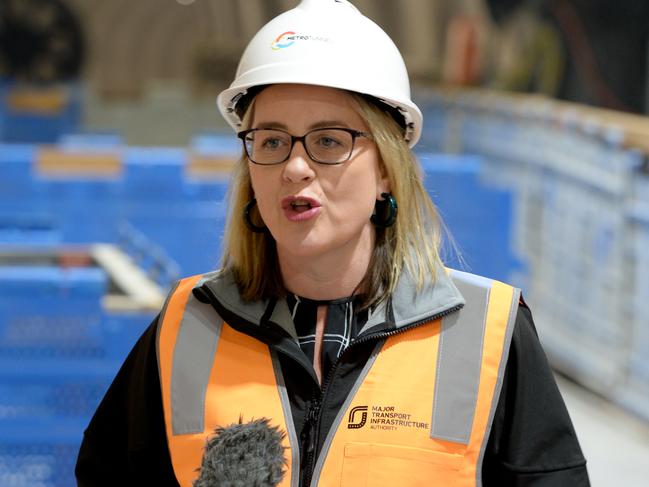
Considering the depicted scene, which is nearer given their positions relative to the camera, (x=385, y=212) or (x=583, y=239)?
(x=385, y=212)

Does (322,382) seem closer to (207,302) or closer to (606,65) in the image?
(207,302)

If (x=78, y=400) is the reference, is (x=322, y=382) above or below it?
below

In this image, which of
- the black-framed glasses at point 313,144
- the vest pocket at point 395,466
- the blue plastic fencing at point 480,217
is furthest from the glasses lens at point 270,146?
the blue plastic fencing at point 480,217

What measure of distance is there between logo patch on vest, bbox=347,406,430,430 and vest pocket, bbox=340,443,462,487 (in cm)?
3

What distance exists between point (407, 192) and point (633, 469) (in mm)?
3403

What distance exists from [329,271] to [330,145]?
0.72 ft

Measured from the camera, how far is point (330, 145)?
1859mm

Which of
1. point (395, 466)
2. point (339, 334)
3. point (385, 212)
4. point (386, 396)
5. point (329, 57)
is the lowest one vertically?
point (395, 466)

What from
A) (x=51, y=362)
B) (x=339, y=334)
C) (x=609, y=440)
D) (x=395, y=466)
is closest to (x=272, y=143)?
(x=339, y=334)

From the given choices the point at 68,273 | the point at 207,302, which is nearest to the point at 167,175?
the point at 68,273

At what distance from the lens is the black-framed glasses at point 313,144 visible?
1.85 m

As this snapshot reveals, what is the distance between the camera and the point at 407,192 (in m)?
1.95

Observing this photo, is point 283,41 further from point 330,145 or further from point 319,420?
point 319,420

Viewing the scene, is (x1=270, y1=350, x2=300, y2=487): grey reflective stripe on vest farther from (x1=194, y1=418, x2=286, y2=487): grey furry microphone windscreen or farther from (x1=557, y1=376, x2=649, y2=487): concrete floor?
(x1=557, y1=376, x2=649, y2=487): concrete floor
